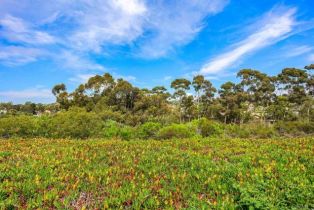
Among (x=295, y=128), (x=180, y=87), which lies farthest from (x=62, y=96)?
(x=295, y=128)

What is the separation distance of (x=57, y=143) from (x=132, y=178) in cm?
479

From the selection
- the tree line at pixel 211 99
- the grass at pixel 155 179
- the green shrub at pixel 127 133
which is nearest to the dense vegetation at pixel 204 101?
the tree line at pixel 211 99

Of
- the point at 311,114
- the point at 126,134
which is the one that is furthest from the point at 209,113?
the point at 126,134

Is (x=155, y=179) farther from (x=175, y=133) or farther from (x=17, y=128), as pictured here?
(x=17, y=128)

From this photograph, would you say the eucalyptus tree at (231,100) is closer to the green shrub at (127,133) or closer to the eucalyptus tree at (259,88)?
the eucalyptus tree at (259,88)

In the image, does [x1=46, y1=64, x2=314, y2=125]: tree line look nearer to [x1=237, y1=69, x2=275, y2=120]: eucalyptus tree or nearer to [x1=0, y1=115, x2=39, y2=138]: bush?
[x1=237, y1=69, x2=275, y2=120]: eucalyptus tree

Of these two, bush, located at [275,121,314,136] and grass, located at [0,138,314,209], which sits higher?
bush, located at [275,121,314,136]

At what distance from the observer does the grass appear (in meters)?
4.26

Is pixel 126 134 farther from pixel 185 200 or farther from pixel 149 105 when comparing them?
pixel 149 105

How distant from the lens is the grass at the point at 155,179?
426 centimetres

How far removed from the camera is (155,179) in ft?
17.6

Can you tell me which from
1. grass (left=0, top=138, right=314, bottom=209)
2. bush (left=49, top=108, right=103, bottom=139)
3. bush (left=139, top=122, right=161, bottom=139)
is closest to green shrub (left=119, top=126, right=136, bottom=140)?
bush (left=139, top=122, right=161, bottom=139)

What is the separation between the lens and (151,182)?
17.1 feet

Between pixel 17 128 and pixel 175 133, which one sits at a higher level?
pixel 17 128
